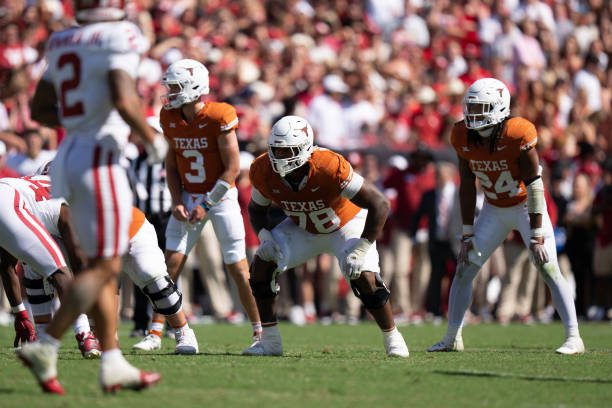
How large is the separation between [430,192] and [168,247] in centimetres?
625

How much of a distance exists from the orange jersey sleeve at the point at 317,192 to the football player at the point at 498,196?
117 cm

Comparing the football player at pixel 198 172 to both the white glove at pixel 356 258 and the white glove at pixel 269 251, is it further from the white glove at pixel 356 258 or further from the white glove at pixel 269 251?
the white glove at pixel 356 258

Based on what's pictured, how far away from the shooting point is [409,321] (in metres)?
15.3

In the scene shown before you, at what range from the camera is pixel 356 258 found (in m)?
8.31

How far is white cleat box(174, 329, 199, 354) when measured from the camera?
8773mm

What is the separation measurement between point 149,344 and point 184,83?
2140 mm

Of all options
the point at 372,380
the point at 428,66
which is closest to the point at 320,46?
the point at 428,66

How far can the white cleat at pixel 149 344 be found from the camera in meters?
9.28

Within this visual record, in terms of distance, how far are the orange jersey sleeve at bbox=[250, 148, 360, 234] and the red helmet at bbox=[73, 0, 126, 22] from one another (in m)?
2.29

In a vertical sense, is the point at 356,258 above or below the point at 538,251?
above

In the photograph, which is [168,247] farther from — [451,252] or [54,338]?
[451,252]

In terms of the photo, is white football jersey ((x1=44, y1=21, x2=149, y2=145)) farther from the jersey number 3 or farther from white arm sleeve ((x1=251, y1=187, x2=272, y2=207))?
the jersey number 3

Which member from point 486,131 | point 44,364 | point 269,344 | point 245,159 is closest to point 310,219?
point 269,344

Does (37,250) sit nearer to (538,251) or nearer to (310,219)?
(310,219)
